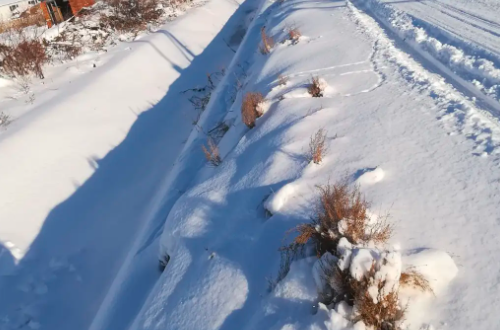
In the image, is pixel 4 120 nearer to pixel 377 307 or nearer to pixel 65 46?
pixel 65 46

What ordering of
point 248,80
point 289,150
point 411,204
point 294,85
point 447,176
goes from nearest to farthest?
point 411,204 → point 447,176 → point 289,150 → point 294,85 → point 248,80

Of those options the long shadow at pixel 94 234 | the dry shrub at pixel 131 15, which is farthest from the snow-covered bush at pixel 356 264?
the dry shrub at pixel 131 15

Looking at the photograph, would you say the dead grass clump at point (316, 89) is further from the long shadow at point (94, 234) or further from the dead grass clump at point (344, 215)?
the dead grass clump at point (344, 215)

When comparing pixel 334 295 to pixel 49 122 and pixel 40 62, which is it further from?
pixel 40 62

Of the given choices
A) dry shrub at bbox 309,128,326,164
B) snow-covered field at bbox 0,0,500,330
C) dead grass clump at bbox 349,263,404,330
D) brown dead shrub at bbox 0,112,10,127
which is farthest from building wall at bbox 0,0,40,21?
dead grass clump at bbox 349,263,404,330

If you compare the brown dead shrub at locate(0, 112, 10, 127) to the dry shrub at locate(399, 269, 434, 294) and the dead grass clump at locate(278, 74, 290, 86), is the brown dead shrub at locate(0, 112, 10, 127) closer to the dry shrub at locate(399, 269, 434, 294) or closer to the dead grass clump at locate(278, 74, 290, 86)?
the dead grass clump at locate(278, 74, 290, 86)

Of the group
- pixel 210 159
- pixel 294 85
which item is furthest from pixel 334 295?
pixel 294 85

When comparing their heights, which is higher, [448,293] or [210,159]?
[448,293]
